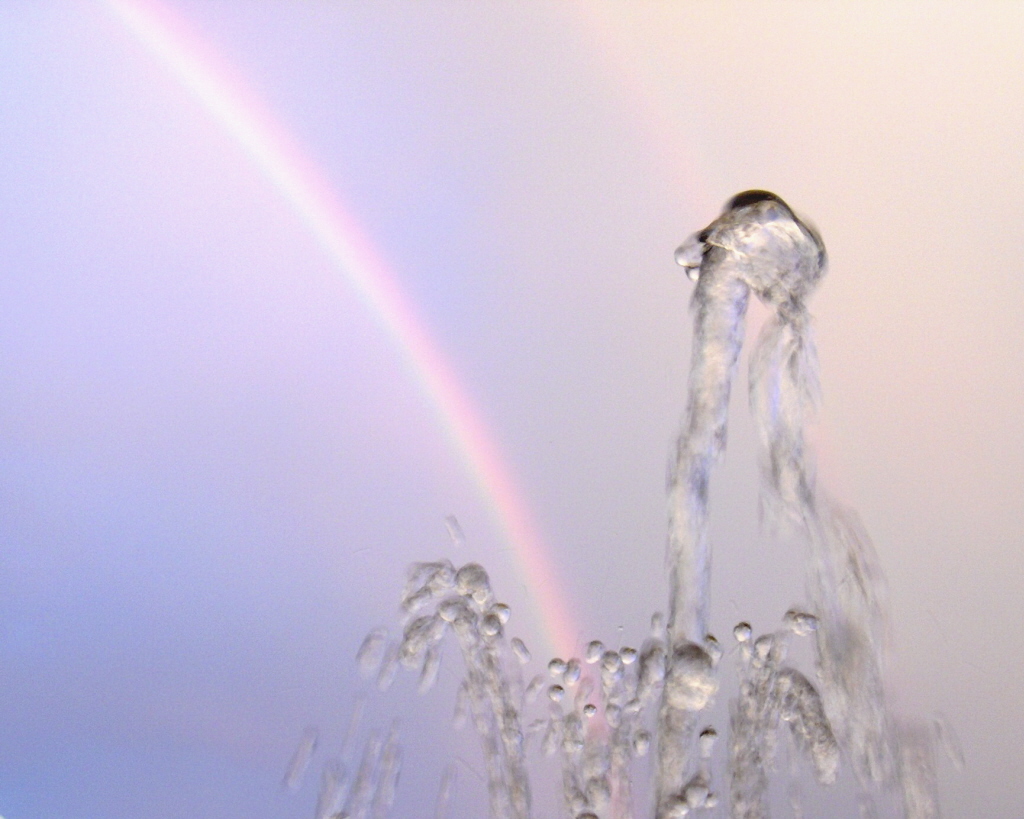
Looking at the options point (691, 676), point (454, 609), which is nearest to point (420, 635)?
point (454, 609)

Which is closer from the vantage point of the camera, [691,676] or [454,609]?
[691,676]

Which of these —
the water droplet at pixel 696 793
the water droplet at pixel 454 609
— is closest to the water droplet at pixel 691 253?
the water droplet at pixel 454 609

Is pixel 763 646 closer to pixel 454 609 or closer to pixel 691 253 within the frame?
pixel 454 609

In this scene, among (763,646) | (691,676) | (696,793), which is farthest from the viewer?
(763,646)

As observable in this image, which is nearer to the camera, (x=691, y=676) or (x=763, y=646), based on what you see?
(x=691, y=676)

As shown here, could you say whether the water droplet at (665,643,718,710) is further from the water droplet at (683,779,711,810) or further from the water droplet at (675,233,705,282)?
the water droplet at (675,233,705,282)

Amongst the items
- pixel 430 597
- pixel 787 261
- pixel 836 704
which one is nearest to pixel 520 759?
pixel 430 597

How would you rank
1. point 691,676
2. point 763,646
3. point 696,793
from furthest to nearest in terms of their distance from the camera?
point 763,646
point 691,676
point 696,793

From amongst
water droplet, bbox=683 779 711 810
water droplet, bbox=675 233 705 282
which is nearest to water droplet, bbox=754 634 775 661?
water droplet, bbox=683 779 711 810

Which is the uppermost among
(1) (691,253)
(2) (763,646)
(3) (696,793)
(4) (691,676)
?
(1) (691,253)

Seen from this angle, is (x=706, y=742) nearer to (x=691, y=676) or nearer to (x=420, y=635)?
(x=691, y=676)

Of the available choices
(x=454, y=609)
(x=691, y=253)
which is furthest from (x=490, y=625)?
(x=691, y=253)

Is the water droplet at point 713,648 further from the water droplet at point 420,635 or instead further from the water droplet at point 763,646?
the water droplet at point 420,635

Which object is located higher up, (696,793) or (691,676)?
(691,676)
